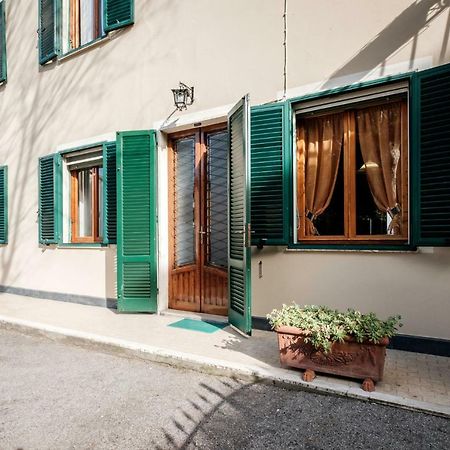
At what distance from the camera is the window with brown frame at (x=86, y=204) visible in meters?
6.42

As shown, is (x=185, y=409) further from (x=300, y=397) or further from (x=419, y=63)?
(x=419, y=63)

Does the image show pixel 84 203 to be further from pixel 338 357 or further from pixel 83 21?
pixel 338 357

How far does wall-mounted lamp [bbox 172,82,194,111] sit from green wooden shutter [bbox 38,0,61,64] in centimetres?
308

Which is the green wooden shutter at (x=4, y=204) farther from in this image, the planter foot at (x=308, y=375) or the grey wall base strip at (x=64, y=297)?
the planter foot at (x=308, y=375)

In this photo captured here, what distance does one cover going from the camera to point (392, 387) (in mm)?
2840

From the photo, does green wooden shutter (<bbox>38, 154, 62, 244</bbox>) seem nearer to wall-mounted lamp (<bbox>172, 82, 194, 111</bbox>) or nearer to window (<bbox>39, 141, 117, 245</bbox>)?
window (<bbox>39, 141, 117, 245</bbox>)

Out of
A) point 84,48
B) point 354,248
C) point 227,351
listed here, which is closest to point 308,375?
point 227,351

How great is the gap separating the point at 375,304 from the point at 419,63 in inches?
96.0

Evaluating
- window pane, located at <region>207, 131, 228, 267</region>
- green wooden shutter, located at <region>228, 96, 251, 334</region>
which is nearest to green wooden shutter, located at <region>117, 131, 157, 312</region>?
window pane, located at <region>207, 131, 228, 267</region>

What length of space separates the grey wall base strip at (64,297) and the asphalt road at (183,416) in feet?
8.58

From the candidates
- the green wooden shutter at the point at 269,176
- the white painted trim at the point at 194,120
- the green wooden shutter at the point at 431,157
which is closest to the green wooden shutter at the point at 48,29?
the white painted trim at the point at 194,120

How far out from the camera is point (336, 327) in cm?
284

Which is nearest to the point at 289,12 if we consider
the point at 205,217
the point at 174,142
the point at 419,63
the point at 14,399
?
the point at 419,63

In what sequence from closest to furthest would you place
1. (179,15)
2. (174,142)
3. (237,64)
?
(237,64) < (179,15) < (174,142)
